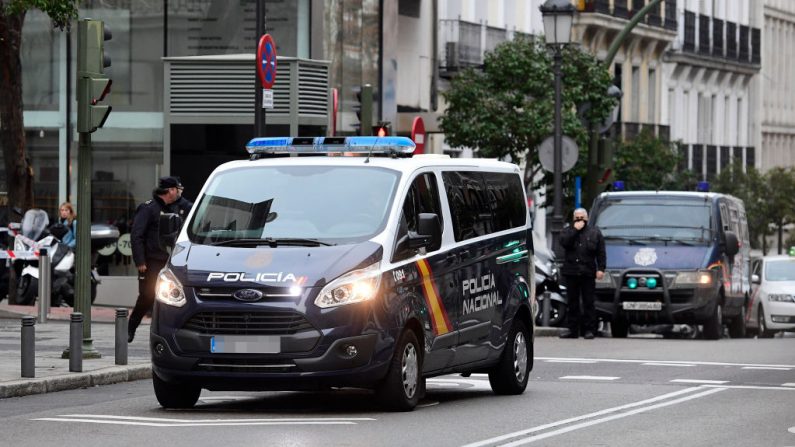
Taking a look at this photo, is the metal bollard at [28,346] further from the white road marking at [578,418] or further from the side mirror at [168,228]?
the white road marking at [578,418]

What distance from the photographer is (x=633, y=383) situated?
18.2 metres

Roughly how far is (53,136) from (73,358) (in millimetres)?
16265

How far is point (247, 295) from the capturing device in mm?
14133

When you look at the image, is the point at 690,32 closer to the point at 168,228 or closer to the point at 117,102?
the point at 117,102

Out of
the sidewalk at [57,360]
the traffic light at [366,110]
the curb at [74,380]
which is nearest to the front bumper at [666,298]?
the traffic light at [366,110]

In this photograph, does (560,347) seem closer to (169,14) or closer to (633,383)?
(633,383)

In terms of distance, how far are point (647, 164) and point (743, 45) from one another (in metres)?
29.2

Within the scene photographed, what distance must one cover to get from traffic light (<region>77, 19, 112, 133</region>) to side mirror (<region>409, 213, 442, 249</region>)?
4.32 meters

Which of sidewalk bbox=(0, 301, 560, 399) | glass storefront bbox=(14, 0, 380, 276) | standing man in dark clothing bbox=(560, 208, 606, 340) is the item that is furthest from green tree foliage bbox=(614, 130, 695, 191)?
sidewalk bbox=(0, 301, 560, 399)

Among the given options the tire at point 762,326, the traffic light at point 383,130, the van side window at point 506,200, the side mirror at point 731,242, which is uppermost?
the traffic light at point 383,130

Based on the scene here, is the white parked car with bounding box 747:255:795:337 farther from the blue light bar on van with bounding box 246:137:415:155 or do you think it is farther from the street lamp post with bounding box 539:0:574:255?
the blue light bar on van with bounding box 246:137:415:155

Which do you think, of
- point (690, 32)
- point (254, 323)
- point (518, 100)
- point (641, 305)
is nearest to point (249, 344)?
point (254, 323)

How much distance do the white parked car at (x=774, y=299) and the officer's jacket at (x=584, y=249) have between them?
8439 mm

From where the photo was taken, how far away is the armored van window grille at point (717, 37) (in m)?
76.5
